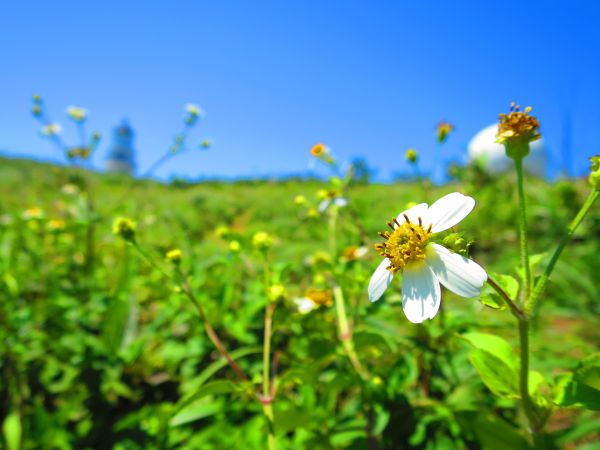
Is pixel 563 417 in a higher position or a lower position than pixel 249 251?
lower

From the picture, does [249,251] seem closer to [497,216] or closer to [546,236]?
[546,236]

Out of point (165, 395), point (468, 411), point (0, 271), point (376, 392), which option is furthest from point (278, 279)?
point (0, 271)

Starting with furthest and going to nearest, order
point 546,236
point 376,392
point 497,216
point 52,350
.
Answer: point 497,216, point 546,236, point 52,350, point 376,392

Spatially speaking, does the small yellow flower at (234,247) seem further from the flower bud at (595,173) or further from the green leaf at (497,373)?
the flower bud at (595,173)

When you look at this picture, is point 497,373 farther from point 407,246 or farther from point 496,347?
point 407,246

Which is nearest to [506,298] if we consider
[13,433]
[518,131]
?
[518,131]

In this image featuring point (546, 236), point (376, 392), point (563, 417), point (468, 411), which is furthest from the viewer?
point (546, 236)

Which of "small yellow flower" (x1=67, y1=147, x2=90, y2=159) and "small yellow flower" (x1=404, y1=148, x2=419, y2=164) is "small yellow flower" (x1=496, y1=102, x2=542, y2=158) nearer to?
"small yellow flower" (x1=404, y1=148, x2=419, y2=164)
